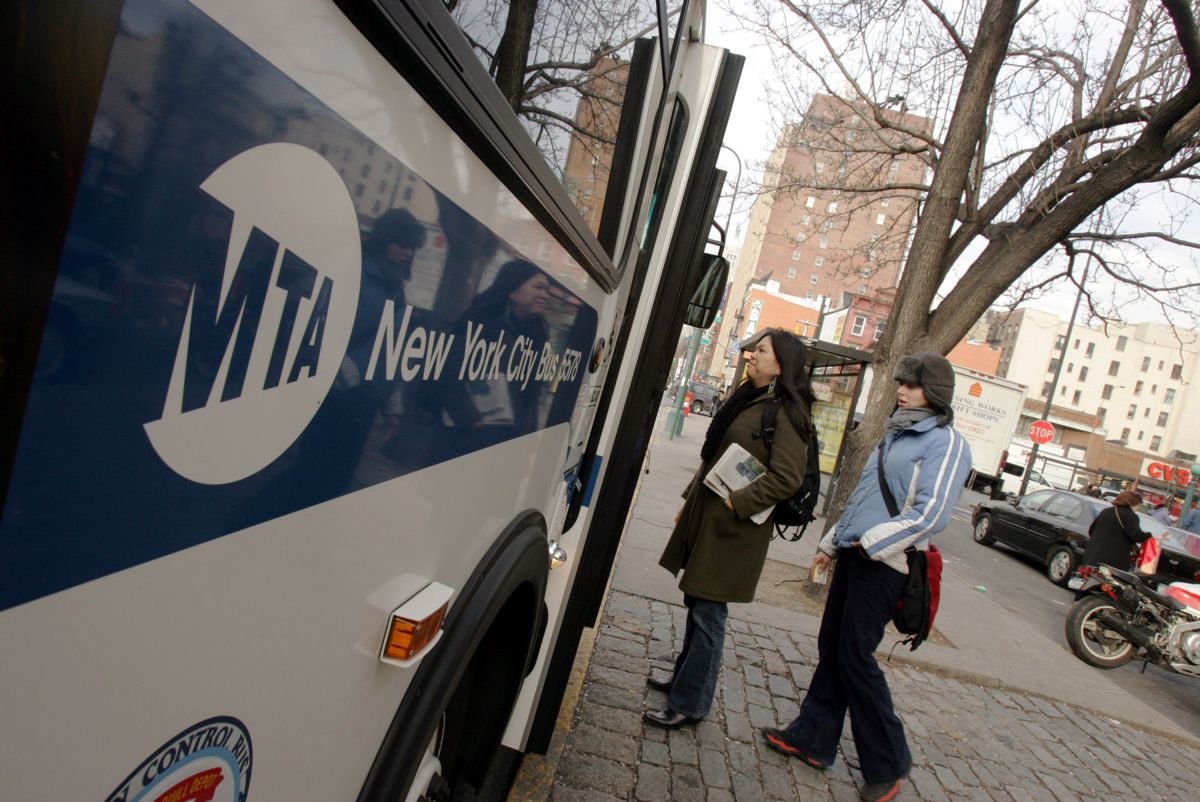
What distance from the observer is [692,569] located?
11.3 ft

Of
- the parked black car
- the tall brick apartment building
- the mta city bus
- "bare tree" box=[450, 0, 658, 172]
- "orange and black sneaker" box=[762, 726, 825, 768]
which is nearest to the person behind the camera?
the mta city bus

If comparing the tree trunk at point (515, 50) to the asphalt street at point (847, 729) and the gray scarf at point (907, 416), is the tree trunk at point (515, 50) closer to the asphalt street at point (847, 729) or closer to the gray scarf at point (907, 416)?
the gray scarf at point (907, 416)

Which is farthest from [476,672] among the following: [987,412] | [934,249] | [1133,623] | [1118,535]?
[987,412]

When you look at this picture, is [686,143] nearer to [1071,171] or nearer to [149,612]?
[149,612]

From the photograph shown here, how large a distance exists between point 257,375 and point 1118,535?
1198 centimetres

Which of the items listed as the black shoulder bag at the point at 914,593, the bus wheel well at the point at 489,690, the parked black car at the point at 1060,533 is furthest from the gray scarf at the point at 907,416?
the parked black car at the point at 1060,533

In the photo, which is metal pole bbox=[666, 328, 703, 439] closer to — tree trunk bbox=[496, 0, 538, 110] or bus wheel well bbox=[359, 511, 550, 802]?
bus wheel well bbox=[359, 511, 550, 802]

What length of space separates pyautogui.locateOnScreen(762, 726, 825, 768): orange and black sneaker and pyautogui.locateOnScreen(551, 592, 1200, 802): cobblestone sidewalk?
0.03 metres

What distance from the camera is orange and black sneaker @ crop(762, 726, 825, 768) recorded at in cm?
364

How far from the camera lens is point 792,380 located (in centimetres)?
337

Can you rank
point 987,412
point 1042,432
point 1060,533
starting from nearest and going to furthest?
point 1060,533 < point 987,412 < point 1042,432

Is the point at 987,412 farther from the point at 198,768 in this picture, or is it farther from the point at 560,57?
the point at 198,768

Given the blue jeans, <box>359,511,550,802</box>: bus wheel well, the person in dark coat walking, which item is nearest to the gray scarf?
the blue jeans

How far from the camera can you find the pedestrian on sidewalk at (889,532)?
3.15m
